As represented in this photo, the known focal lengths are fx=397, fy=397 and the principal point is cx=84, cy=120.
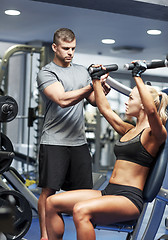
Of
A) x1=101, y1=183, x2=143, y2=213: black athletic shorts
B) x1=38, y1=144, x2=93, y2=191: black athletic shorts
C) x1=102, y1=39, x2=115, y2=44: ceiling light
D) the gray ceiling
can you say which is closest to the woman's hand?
x1=101, y1=183, x2=143, y2=213: black athletic shorts

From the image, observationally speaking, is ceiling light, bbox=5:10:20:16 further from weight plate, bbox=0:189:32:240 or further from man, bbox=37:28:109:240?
weight plate, bbox=0:189:32:240

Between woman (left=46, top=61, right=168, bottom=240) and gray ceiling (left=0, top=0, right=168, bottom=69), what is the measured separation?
4.62 feet

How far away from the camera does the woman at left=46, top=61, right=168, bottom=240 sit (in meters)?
1.78

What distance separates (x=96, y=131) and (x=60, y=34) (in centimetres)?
474

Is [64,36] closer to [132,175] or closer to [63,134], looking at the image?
[63,134]

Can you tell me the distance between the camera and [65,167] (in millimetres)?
2455

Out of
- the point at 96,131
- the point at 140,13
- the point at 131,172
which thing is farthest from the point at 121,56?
the point at 131,172

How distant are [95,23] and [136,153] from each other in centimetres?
393

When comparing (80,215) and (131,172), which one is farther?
(131,172)

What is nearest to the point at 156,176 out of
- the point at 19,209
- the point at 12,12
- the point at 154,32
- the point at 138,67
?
the point at 138,67

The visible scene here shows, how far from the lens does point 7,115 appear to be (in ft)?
8.12

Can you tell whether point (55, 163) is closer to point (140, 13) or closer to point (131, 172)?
point (131, 172)

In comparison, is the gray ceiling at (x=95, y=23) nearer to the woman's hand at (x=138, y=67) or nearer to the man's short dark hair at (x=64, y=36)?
the man's short dark hair at (x=64, y=36)

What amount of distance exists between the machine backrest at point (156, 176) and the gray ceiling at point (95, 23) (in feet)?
5.34
